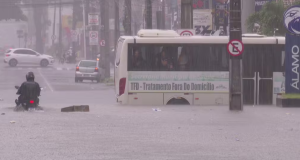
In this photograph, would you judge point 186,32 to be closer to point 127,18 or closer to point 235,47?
point 235,47

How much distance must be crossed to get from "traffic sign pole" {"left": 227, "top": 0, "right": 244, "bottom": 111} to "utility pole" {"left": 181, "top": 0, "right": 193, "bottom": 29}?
32.9ft

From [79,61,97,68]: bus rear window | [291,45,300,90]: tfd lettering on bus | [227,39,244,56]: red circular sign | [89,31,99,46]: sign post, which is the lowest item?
[79,61,97,68]: bus rear window

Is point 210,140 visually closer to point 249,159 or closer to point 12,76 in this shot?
point 249,159

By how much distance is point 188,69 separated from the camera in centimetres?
2280

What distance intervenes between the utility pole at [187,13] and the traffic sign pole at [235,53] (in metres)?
10.0

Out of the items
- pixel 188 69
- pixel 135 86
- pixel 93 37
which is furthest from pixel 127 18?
pixel 135 86

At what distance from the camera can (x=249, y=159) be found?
35.0 ft

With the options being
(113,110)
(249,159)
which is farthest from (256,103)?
(249,159)

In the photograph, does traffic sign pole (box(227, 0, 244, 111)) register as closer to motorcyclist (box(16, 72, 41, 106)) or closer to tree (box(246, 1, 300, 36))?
motorcyclist (box(16, 72, 41, 106))

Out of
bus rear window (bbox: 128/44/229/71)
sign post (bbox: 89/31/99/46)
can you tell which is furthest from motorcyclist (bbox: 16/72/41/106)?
sign post (bbox: 89/31/99/46)

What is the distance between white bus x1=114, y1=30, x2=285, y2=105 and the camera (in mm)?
22422

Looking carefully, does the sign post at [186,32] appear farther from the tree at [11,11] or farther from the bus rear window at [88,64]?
the tree at [11,11]

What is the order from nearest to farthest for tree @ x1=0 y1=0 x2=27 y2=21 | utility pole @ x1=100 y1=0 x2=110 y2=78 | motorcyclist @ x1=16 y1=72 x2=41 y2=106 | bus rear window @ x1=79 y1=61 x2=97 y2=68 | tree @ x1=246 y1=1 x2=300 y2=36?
motorcyclist @ x1=16 y1=72 x2=41 y2=106, tree @ x1=246 y1=1 x2=300 y2=36, bus rear window @ x1=79 y1=61 x2=97 y2=68, utility pole @ x1=100 y1=0 x2=110 y2=78, tree @ x1=0 y1=0 x2=27 y2=21

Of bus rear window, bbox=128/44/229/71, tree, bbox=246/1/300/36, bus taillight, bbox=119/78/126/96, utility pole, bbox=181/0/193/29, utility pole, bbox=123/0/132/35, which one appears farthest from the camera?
utility pole, bbox=123/0/132/35
